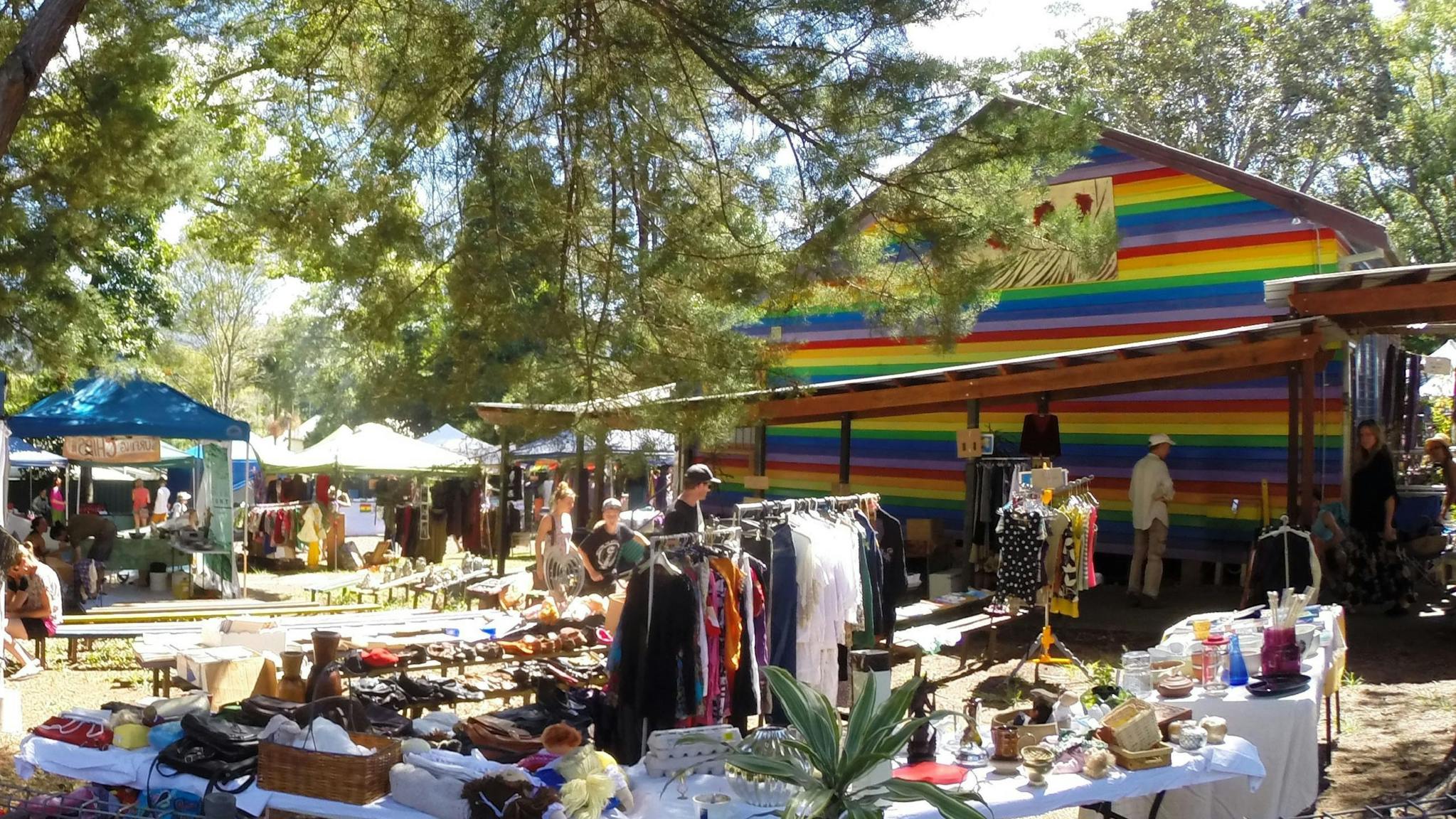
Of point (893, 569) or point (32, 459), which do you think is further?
point (32, 459)

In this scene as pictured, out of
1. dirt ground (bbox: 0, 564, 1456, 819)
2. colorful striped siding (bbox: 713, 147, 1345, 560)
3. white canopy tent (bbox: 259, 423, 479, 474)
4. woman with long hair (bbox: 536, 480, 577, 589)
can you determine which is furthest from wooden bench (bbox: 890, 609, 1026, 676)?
white canopy tent (bbox: 259, 423, 479, 474)

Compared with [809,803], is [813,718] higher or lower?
higher

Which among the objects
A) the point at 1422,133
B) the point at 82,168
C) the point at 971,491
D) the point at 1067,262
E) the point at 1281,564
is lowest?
the point at 1281,564

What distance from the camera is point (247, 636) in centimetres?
764

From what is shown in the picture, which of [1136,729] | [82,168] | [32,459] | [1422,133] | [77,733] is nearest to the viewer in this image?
[1136,729]

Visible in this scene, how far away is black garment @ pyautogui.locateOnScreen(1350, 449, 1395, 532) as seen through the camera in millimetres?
10516

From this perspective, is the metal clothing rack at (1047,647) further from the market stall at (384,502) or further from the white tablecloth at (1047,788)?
the market stall at (384,502)

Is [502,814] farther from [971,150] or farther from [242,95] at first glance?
[242,95]

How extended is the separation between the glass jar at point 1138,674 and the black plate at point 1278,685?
1.40 ft

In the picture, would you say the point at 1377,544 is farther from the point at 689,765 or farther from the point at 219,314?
the point at 219,314

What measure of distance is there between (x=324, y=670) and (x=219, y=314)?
2950cm

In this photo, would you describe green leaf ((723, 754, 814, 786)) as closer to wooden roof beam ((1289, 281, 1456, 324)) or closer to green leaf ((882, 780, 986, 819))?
green leaf ((882, 780, 986, 819))

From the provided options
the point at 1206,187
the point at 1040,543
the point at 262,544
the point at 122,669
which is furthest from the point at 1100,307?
the point at 262,544

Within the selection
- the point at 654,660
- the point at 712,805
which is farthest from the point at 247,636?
the point at 712,805
